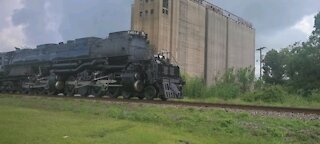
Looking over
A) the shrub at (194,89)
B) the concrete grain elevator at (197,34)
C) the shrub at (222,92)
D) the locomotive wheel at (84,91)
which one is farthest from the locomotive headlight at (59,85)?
the concrete grain elevator at (197,34)

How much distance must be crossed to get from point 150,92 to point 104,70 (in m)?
3.30

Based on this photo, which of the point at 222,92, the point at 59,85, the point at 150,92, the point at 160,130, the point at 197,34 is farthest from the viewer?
the point at 197,34

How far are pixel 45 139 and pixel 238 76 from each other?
51.0m

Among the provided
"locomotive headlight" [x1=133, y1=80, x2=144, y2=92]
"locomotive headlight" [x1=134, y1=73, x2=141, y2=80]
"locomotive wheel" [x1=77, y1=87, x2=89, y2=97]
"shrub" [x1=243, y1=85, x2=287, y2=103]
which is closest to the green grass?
"locomotive headlight" [x1=133, y1=80, x2=144, y2=92]

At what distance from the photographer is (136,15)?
184 ft

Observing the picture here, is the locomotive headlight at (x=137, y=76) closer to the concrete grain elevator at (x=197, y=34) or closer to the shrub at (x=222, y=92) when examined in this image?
the shrub at (x=222, y=92)

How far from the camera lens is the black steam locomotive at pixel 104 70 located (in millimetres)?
20547

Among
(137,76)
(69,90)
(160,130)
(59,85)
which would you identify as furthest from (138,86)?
(160,130)

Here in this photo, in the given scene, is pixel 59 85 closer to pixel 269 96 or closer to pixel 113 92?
pixel 113 92

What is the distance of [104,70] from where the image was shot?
874 inches

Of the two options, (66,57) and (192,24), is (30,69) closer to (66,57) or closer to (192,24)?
(66,57)

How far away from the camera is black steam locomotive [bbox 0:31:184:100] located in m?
20.5

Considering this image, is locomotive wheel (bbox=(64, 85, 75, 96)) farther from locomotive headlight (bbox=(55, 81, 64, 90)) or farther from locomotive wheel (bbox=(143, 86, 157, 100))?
locomotive wheel (bbox=(143, 86, 157, 100))

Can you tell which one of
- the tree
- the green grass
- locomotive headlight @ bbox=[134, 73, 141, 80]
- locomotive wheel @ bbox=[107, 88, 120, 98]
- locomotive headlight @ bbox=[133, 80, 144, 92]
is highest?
the tree
